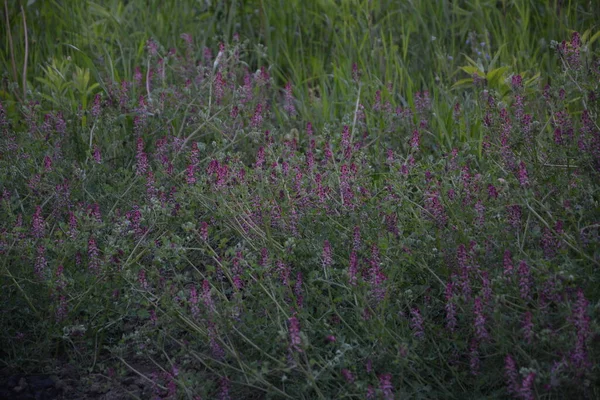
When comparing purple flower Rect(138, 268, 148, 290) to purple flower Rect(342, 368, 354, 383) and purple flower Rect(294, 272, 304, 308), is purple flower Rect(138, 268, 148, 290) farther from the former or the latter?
purple flower Rect(342, 368, 354, 383)

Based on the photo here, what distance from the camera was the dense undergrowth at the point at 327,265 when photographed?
8.52 ft

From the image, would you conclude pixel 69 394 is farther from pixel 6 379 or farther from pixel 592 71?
pixel 592 71

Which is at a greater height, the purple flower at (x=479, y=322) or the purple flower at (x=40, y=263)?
the purple flower at (x=40, y=263)

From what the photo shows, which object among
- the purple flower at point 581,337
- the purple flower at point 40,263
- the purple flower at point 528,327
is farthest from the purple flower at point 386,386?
the purple flower at point 40,263

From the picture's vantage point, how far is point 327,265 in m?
2.98

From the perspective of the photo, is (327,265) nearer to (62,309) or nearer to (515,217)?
(515,217)

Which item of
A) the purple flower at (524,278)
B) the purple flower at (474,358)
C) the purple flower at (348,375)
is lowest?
the purple flower at (474,358)

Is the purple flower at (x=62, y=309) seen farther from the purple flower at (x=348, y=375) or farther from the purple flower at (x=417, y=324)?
the purple flower at (x=417, y=324)

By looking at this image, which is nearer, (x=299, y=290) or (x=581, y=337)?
(x=581, y=337)

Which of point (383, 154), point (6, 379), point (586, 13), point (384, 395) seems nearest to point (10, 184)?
point (6, 379)

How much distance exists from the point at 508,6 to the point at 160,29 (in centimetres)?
239

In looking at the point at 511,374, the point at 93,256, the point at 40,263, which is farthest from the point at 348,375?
the point at 40,263

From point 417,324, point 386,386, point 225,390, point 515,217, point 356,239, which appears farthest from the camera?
point 356,239

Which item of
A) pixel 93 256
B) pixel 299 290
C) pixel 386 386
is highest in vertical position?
pixel 93 256
